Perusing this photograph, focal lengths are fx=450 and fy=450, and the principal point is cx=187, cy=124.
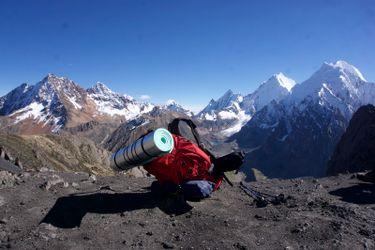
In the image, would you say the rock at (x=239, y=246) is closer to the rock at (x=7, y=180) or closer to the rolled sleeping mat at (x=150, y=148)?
the rolled sleeping mat at (x=150, y=148)

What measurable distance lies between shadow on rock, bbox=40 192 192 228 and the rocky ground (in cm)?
3

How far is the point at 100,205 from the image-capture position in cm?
1438

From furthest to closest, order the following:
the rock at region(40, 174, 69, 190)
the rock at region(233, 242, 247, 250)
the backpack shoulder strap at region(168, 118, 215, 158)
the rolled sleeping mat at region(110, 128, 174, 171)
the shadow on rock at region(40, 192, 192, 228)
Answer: the rock at region(40, 174, 69, 190), the backpack shoulder strap at region(168, 118, 215, 158), the rolled sleeping mat at region(110, 128, 174, 171), the shadow on rock at region(40, 192, 192, 228), the rock at region(233, 242, 247, 250)

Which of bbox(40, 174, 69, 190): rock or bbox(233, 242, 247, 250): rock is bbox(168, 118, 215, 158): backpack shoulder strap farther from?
bbox(233, 242, 247, 250): rock

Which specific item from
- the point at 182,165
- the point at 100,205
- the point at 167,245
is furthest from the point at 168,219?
the point at 100,205

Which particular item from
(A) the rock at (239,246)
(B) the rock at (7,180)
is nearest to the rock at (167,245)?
(A) the rock at (239,246)

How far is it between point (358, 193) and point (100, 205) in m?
9.62

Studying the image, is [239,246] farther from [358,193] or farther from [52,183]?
[52,183]

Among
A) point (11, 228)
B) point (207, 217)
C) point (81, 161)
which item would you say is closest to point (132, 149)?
point (207, 217)

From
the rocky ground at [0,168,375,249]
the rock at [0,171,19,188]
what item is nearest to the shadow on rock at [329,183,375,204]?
the rocky ground at [0,168,375,249]

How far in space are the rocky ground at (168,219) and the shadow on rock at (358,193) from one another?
35mm

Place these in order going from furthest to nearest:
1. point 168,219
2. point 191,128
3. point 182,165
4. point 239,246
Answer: point 191,128
point 182,165
point 168,219
point 239,246

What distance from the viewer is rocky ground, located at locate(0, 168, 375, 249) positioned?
11.4 m

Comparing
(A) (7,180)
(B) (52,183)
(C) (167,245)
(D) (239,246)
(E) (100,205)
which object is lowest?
(D) (239,246)
